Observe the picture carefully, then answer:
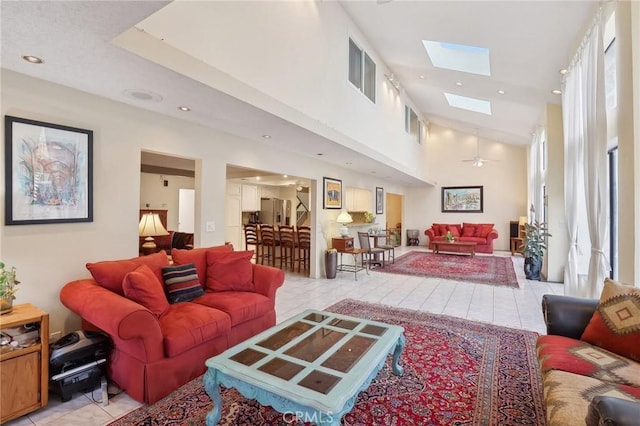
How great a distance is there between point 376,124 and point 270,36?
A: 3.63 metres

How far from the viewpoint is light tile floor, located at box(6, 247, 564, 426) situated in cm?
223

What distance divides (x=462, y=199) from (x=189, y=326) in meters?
11.4

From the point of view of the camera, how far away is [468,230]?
1063 centimetres

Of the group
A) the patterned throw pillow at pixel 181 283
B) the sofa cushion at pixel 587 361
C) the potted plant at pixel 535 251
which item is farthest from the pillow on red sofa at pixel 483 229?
the patterned throw pillow at pixel 181 283

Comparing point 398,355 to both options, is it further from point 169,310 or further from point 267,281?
point 169,310

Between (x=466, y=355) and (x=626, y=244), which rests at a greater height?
(x=626, y=244)

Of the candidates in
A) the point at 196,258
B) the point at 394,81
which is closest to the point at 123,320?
the point at 196,258

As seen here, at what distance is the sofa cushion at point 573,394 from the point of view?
138cm

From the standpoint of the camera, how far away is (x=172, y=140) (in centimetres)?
349

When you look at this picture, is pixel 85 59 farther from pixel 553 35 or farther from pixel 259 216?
pixel 259 216

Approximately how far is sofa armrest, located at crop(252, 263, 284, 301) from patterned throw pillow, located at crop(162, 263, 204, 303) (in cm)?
58

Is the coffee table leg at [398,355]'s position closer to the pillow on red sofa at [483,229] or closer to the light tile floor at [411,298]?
the light tile floor at [411,298]

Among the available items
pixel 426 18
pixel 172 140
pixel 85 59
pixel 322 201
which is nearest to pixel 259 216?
pixel 322 201

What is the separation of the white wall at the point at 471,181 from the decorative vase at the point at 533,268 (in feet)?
17.3
